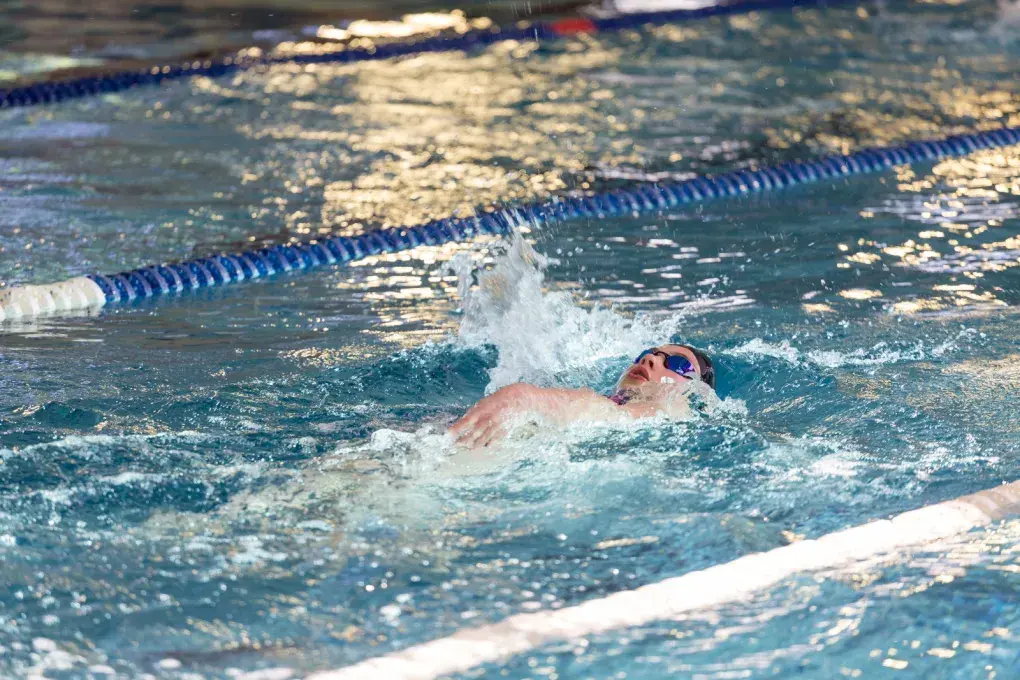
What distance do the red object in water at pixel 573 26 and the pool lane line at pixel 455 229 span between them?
395 centimetres

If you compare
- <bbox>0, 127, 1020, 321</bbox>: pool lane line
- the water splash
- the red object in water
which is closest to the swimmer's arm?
the water splash

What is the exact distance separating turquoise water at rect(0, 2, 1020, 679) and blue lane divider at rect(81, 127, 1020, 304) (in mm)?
127

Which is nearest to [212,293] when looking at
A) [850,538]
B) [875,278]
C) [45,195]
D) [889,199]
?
[45,195]

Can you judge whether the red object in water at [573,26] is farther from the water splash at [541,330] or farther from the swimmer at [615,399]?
the swimmer at [615,399]

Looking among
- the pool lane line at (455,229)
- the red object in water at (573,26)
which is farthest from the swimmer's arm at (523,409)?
the red object in water at (573,26)

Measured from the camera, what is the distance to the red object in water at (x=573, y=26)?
10.1 m

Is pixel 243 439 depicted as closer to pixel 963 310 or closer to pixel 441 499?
pixel 441 499

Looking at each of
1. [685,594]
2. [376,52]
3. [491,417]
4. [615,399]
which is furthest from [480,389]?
[376,52]

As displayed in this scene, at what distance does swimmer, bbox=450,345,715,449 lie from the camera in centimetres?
306

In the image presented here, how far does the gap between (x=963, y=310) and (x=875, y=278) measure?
1.49 feet

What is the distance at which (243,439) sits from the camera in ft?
10.6

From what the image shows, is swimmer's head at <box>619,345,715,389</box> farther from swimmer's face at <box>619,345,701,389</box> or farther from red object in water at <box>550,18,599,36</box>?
red object in water at <box>550,18,599,36</box>

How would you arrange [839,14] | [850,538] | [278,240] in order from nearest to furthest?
[850,538] → [278,240] → [839,14]

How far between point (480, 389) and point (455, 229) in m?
1.74
